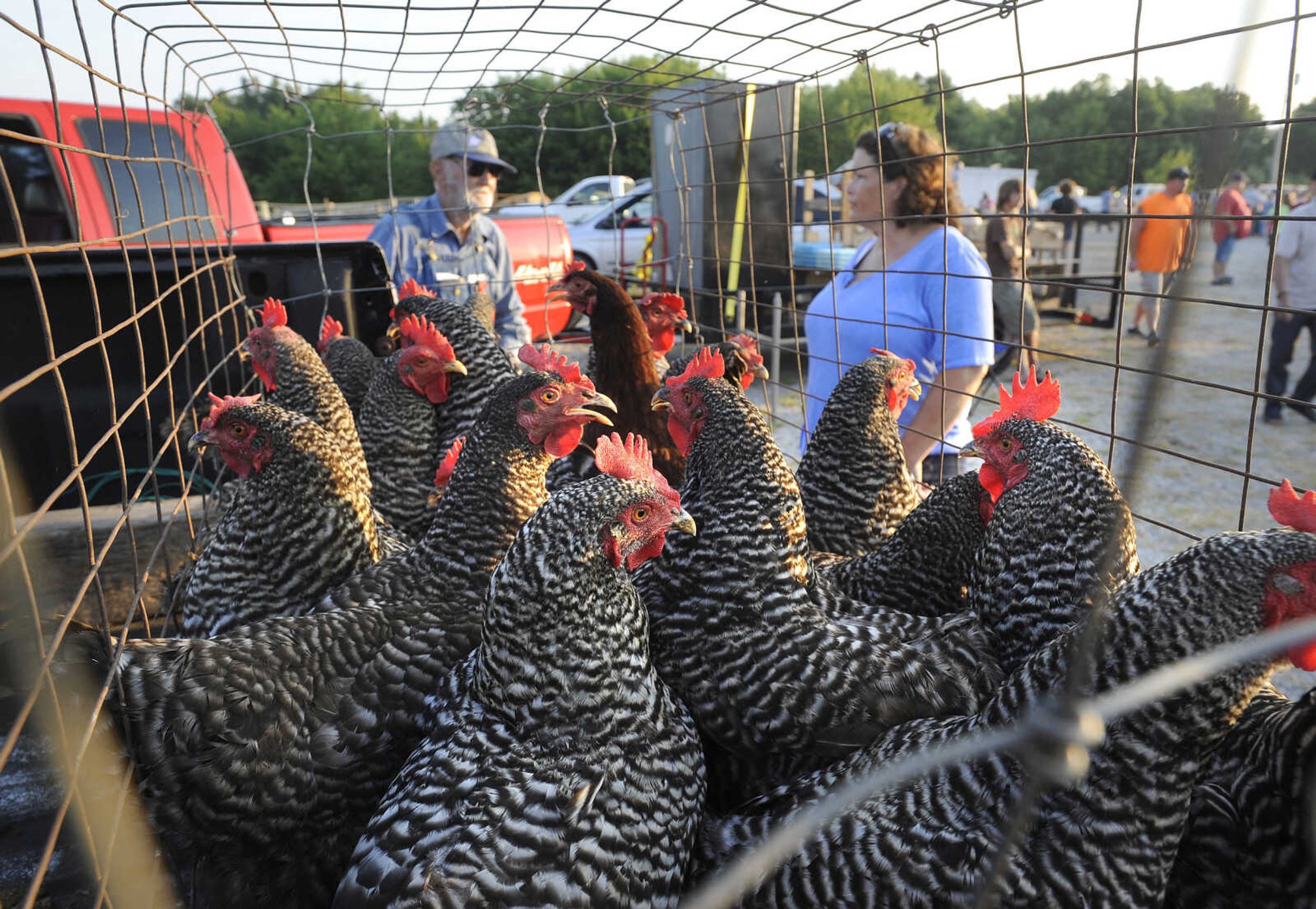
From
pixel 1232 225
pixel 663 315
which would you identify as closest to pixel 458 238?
pixel 663 315

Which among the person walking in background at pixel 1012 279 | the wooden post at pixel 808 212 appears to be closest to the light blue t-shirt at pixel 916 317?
the person walking in background at pixel 1012 279

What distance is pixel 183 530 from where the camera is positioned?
3.18m

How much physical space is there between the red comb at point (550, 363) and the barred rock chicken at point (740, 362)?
0.47 metres

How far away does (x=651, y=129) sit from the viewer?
6.34m

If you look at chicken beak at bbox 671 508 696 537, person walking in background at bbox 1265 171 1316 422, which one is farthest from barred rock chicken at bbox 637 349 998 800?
person walking in background at bbox 1265 171 1316 422

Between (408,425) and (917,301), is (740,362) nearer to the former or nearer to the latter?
(917,301)

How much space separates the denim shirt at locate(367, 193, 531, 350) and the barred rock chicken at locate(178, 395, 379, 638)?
97.9 inches

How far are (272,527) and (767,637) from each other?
48.9 inches

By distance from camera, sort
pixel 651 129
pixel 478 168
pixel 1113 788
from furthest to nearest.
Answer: pixel 651 129, pixel 478 168, pixel 1113 788

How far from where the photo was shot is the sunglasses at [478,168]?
4.49 metres

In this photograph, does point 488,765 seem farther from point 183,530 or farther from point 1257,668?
point 183,530

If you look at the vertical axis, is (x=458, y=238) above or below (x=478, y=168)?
below

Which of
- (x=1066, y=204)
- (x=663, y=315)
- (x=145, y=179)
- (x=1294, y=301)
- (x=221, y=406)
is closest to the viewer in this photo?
(x=221, y=406)

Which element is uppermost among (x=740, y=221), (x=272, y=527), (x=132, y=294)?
(x=740, y=221)
